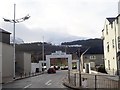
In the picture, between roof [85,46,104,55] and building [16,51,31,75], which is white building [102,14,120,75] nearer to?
building [16,51,31,75]

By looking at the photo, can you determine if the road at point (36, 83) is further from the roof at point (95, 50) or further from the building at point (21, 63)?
the roof at point (95, 50)

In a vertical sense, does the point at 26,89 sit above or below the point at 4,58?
below

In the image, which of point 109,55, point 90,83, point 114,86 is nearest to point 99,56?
point 109,55

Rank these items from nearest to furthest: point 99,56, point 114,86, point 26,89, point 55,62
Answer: point 114,86 → point 26,89 → point 99,56 → point 55,62

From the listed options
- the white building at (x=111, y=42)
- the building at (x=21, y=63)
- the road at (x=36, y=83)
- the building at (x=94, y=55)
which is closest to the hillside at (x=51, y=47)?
the building at (x=94, y=55)

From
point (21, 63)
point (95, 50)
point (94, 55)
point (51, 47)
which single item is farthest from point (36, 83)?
point (51, 47)

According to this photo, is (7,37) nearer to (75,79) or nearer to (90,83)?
(75,79)

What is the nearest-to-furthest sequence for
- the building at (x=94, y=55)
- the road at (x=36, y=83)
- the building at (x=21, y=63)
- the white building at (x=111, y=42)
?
the road at (x=36, y=83) → the white building at (x=111, y=42) → the building at (x=21, y=63) → the building at (x=94, y=55)

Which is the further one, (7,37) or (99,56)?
(99,56)

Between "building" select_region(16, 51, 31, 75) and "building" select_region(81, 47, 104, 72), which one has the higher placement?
"building" select_region(81, 47, 104, 72)

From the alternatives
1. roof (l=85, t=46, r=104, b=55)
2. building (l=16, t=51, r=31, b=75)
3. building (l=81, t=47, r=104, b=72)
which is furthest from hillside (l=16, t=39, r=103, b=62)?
building (l=16, t=51, r=31, b=75)

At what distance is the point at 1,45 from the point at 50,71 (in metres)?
27.9

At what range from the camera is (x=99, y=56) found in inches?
3693

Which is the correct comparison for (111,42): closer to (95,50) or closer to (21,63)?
(21,63)
